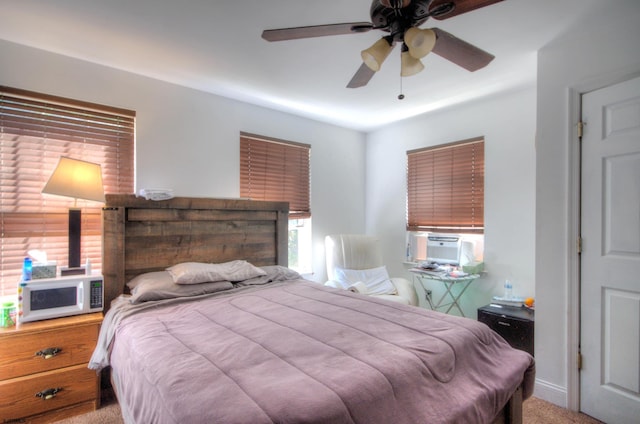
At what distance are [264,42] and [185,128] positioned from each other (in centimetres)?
120

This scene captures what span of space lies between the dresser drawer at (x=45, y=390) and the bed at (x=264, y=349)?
0.99 feet

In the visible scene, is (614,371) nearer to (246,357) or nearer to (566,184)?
(566,184)

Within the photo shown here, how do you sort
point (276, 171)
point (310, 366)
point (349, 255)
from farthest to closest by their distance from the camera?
1. point (349, 255)
2. point (276, 171)
3. point (310, 366)

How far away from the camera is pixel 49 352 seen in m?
1.88

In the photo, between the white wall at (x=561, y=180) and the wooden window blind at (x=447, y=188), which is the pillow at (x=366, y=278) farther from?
the white wall at (x=561, y=180)

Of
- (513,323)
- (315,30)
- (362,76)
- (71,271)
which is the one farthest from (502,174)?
(71,271)

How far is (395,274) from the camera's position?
4141 mm

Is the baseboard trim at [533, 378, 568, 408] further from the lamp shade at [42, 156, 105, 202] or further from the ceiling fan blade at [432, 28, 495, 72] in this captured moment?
the lamp shade at [42, 156, 105, 202]

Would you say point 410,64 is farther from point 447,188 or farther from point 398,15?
point 447,188

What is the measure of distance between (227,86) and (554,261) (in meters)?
3.03

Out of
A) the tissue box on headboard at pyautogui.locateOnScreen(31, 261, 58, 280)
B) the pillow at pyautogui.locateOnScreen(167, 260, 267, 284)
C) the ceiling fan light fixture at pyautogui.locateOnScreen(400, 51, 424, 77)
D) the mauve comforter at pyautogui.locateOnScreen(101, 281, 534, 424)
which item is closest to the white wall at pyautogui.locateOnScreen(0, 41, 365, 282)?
the pillow at pyautogui.locateOnScreen(167, 260, 267, 284)

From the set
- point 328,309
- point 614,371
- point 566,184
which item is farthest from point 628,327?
point 328,309

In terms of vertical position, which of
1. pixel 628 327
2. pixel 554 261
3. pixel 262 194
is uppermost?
pixel 262 194

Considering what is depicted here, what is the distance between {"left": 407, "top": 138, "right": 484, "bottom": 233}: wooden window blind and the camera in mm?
3396
